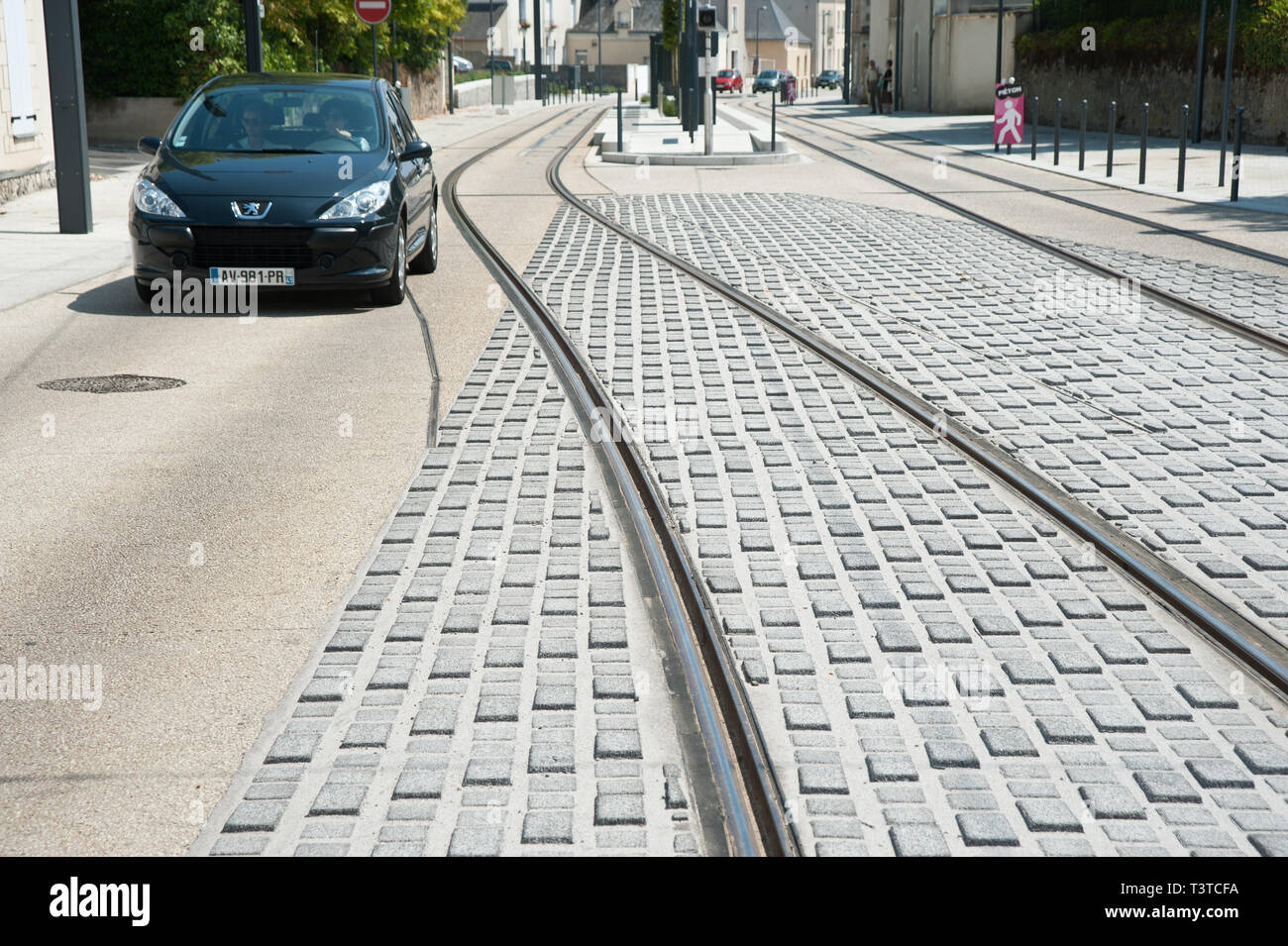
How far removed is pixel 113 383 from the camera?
8664 mm

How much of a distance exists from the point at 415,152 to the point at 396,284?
45.5 inches

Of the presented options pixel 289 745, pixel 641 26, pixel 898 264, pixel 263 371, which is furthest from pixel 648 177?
pixel 641 26

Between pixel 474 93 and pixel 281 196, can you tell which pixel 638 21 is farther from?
pixel 281 196

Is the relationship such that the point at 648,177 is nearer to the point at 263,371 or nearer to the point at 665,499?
the point at 263,371

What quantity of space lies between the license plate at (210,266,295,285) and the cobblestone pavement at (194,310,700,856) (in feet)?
16.9

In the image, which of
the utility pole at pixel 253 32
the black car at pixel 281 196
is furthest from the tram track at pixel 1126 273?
the utility pole at pixel 253 32

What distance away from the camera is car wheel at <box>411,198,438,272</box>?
13211mm

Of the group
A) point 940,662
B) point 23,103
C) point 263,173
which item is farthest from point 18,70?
point 940,662

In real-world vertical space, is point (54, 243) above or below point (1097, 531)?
above

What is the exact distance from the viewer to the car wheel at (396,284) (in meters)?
11.5

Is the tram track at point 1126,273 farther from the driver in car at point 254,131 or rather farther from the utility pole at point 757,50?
the utility pole at point 757,50

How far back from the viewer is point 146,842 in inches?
134

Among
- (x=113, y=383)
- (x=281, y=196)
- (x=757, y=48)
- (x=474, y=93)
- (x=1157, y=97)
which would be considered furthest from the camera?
(x=757, y=48)

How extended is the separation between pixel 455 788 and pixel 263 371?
5758 millimetres
